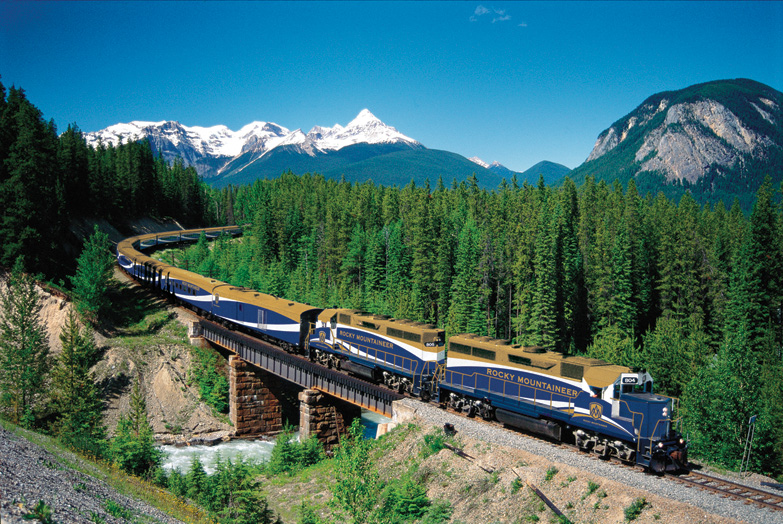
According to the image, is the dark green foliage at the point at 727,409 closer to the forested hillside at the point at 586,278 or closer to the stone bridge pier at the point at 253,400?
the forested hillside at the point at 586,278

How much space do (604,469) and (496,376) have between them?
7643mm

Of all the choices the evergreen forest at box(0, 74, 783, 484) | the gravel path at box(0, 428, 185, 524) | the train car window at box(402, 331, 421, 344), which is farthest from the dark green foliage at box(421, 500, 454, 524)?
the evergreen forest at box(0, 74, 783, 484)

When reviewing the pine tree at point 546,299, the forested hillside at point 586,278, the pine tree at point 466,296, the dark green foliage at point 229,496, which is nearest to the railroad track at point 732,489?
the forested hillside at point 586,278

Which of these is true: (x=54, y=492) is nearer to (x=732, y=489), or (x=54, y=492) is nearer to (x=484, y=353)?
(x=484, y=353)

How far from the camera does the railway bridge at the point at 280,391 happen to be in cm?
3512

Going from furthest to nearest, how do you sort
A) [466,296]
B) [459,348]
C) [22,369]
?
[466,296] < [22,369] < [459,348]

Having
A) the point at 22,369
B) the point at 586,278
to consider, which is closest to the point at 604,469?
the point at 22,369

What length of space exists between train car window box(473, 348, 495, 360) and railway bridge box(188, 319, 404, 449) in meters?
6.11

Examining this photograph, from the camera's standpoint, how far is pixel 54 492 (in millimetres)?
16312

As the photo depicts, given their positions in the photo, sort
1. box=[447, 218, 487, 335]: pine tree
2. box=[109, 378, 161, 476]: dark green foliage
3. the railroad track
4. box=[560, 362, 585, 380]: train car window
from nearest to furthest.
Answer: the railroad track < box=[560, 362, 585, 380]: train car window < box=[109, 378, 161, 476]: dark green foliage < box=[447, 218, 487, 335]: pine tree

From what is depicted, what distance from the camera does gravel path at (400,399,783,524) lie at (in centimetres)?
1756

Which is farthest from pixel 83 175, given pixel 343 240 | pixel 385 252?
pixel 385 252

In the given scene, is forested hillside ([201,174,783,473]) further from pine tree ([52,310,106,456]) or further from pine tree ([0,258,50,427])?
pine tree ([0,258,50,427])

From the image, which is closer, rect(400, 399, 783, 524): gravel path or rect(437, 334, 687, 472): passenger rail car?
rect(400, 399, 783, 524): gravel path
